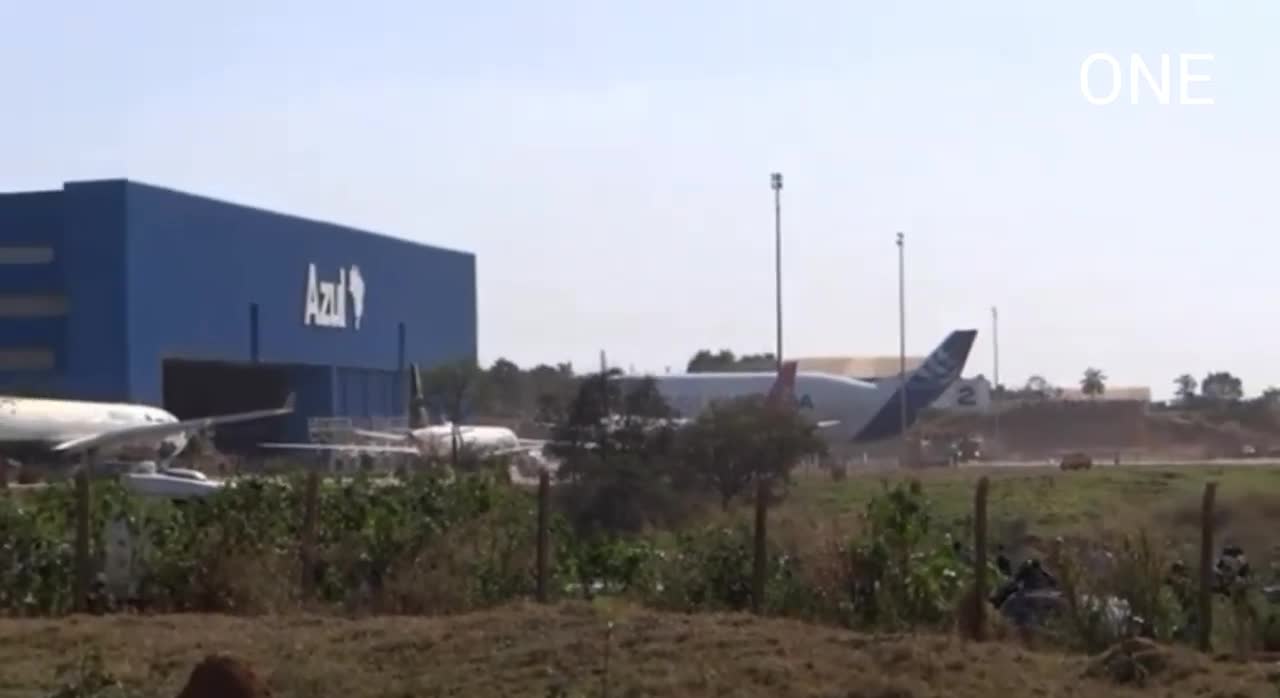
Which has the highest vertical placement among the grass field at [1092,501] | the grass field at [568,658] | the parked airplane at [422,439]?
the parked airplane at [422,439]

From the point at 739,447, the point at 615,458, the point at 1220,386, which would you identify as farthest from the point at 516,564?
the point at 1220,386

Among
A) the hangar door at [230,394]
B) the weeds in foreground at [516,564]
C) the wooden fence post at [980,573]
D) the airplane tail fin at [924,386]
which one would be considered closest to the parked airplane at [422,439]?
the hangar door at [230,394]

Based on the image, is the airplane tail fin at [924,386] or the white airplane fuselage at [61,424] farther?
the airplane tail fin at [924,386]

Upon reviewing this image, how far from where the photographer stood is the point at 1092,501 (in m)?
38.8

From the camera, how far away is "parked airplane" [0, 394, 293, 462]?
59.1 meters

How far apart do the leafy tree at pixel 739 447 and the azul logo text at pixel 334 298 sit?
30294mm

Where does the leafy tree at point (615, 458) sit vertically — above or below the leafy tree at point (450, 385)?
below

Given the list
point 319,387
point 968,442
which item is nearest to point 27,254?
point 319,387

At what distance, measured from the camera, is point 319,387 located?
8281cm

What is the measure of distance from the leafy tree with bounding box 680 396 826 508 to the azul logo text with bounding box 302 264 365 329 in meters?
30.3

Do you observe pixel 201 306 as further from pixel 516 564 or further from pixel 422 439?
pixel 516 564

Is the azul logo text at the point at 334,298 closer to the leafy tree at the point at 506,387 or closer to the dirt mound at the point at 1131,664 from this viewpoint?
the leafy tree at the point at 506,387

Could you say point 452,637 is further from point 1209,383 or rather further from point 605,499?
point 1209,383

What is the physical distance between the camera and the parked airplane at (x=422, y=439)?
2534 inches
